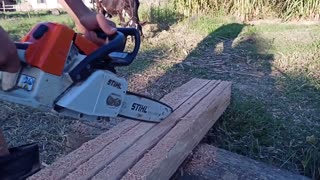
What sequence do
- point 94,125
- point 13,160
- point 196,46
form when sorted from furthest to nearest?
1. point 196,46
2. point 94,125
3. point 13,160

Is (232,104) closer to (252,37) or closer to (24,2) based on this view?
(252,37)

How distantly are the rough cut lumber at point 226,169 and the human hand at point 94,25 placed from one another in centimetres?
95

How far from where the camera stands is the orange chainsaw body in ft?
3.62

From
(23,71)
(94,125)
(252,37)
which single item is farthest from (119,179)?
(252,37)

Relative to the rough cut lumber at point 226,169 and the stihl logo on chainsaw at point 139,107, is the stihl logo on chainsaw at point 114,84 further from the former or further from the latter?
the rough cut lumber at point 226,169

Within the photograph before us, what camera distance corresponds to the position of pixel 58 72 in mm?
1163

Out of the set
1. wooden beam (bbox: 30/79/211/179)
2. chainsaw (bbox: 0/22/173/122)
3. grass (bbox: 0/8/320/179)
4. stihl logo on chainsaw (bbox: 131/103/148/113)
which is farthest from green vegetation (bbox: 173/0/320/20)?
chainsaw (bbox: 0/22/173/122)

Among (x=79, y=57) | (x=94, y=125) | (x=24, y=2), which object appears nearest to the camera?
(x=79, y=57)

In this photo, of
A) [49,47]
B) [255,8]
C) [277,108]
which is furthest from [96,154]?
[255,8]

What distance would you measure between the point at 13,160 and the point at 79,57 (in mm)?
452

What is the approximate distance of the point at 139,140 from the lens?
1.87 meters

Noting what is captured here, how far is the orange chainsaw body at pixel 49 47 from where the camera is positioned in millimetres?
1103

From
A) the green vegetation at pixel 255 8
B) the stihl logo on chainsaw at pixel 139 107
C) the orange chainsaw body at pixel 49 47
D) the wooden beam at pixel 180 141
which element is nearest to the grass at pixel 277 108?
the wooden beam at pixel 180 141

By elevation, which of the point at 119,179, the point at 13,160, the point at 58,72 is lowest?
the point at 119,179
